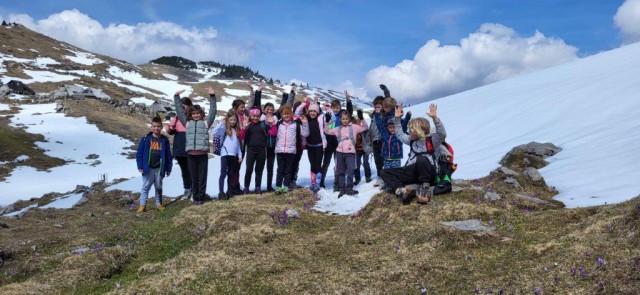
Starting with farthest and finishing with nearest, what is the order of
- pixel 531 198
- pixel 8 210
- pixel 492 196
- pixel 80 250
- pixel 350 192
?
1. pixel 8 210
2. pixel 350 192
3. pixel 531 198
4. pixel 492 196
5. pixel 80 250

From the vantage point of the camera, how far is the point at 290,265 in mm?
7805

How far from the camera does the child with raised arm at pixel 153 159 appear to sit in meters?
14.9

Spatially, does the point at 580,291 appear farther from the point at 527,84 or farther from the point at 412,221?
the point at 527,84

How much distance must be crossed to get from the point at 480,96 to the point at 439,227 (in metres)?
29.7

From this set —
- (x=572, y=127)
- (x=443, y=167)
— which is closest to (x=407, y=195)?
(x=443, y=167)

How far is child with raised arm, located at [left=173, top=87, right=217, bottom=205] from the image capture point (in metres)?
14.2

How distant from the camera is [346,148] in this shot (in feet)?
46.3

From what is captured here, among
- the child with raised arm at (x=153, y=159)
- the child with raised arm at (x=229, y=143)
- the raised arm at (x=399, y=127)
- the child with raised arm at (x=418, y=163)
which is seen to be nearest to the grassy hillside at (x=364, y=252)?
the child with raised arm at (x=418, y=163)

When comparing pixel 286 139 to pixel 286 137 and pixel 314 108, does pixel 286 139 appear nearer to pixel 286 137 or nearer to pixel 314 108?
pixel 286 137

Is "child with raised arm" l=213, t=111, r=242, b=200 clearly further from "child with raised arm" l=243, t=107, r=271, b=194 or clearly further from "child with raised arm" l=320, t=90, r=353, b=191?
"child with raised arm" l=320, t=90, r=353, b=191

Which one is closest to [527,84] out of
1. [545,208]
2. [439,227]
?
[545,208]

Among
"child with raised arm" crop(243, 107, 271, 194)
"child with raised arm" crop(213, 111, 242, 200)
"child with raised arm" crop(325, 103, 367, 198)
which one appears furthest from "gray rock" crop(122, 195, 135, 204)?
"child with raised arm" crop(325, 103, 367, 198)

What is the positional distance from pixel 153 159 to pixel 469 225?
10.8 metres

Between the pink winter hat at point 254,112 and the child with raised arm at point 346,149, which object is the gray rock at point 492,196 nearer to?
the child with raised arm at point 346,149
